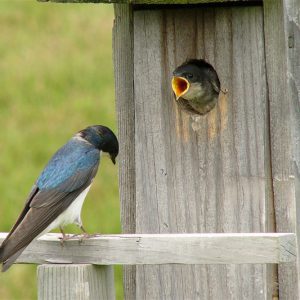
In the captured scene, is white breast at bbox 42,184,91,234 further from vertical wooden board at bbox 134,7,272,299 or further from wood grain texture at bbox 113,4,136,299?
vertical wooden board at bbox 134,7,272,299

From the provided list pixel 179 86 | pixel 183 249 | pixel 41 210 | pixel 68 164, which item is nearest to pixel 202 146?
pixel 179 86

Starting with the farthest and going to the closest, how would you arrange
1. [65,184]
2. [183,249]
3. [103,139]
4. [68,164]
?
[103,139] → [68,164] → [65,184] → [183,249]

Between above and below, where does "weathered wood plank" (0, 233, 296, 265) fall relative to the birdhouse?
below

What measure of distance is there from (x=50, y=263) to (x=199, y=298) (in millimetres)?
765

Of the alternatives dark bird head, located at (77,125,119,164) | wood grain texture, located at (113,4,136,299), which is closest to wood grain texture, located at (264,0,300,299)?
wood grain texture, located at (113,4,136,299)

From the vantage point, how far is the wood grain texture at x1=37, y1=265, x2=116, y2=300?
339 cm

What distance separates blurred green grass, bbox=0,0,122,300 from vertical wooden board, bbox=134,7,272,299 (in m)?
2.67

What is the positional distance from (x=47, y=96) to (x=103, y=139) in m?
3.70

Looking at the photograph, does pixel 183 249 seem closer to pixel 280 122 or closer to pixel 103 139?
pixel 280 122

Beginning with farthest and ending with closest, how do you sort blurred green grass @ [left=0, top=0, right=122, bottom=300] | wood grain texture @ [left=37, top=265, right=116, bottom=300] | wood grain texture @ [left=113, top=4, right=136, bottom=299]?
1. blurred green grass @ [left=0, top=0, right=122, bottom=300]
2. wood grain texture @ [left=113, top=4, right=136, bottom=299]
3. wood grain texture @ [left=37, top=265, right=116, bottom=300]

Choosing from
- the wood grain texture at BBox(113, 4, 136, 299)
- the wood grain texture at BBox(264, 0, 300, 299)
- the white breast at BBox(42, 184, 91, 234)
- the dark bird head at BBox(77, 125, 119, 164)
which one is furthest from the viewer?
the dark bird head at BBox(77, 125, 119, 164)

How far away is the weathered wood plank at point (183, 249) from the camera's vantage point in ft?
10.8

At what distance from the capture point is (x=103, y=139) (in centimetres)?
488

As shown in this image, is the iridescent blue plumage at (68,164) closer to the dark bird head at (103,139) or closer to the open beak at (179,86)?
the dark bird head at (103,139)
